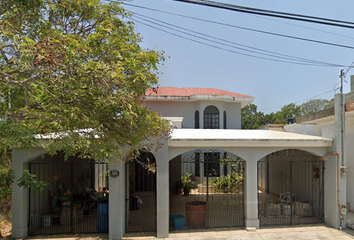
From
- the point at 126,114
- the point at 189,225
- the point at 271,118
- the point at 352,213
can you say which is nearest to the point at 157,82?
the point at 126,114

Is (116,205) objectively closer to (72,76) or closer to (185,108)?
(72,76)

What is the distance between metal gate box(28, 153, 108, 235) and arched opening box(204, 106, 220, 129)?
9745 mm

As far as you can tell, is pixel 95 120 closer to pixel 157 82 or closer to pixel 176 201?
pixel 157 82

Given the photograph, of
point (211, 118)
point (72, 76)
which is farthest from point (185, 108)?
point (72, 76)

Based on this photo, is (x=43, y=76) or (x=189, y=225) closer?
(x=43, y=76)

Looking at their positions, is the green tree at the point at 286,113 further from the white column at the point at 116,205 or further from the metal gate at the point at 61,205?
the white column at the point at 116,205

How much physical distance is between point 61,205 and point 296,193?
10498mm

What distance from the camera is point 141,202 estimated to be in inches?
480

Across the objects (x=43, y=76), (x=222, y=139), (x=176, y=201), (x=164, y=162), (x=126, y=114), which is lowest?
(x=176, y=201)

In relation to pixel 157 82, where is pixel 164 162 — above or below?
below

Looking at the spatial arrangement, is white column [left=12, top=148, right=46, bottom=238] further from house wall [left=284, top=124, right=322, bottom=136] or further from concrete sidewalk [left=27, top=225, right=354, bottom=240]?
house wall [left=284, top=124, right=322, bottom=136]

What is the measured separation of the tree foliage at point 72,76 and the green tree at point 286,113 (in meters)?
36.0

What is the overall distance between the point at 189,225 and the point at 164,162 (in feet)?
8.37

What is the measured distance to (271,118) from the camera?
141 feet
